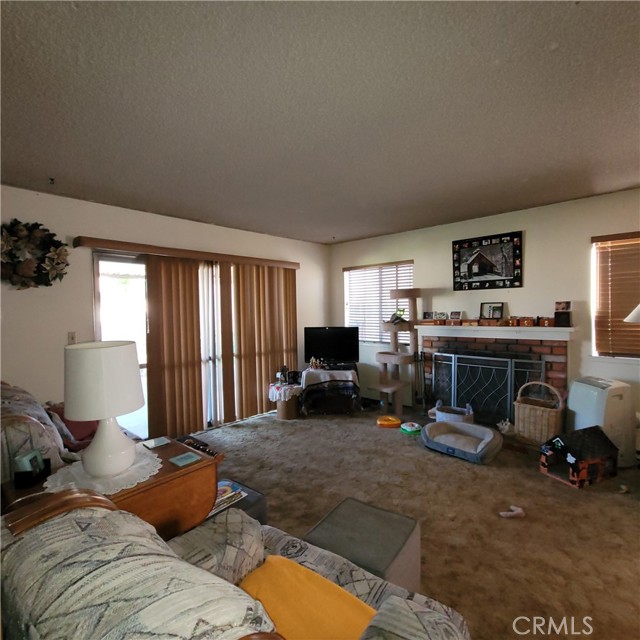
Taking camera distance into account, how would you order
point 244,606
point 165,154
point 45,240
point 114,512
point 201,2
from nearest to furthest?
point 244,606 → point 114,512 → point 201,2 → point 165,154 → point 45,240

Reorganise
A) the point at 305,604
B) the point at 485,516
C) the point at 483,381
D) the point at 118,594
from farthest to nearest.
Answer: the point at 483,381 → the point at 485,516 → the point at 305,604 → the point at 118,594

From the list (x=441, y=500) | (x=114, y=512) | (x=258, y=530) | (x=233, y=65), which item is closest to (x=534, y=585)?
(x=441, y=500)

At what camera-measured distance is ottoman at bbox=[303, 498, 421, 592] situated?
1.32 metres

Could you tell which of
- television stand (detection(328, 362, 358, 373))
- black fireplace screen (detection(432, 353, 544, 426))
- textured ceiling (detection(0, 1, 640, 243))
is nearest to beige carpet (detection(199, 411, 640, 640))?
black fireplace screen (detection(432, 353, 544, 426))

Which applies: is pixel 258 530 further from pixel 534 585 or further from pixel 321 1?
pixel 321 1

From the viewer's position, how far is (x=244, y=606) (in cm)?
57

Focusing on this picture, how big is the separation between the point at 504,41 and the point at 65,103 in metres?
1.95

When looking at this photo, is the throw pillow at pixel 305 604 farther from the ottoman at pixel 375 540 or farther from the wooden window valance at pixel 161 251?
the wooden window valance at pixel 161 251

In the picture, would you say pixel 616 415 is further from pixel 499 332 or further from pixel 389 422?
pixel 389 422

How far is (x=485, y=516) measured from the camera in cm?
223

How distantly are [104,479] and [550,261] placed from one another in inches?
159

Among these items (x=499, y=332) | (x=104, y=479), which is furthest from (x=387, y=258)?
(x=104, y=479)

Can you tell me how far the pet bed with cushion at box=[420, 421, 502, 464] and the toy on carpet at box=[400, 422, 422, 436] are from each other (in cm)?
25

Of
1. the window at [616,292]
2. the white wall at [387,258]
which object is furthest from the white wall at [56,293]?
the window at [616,292]
